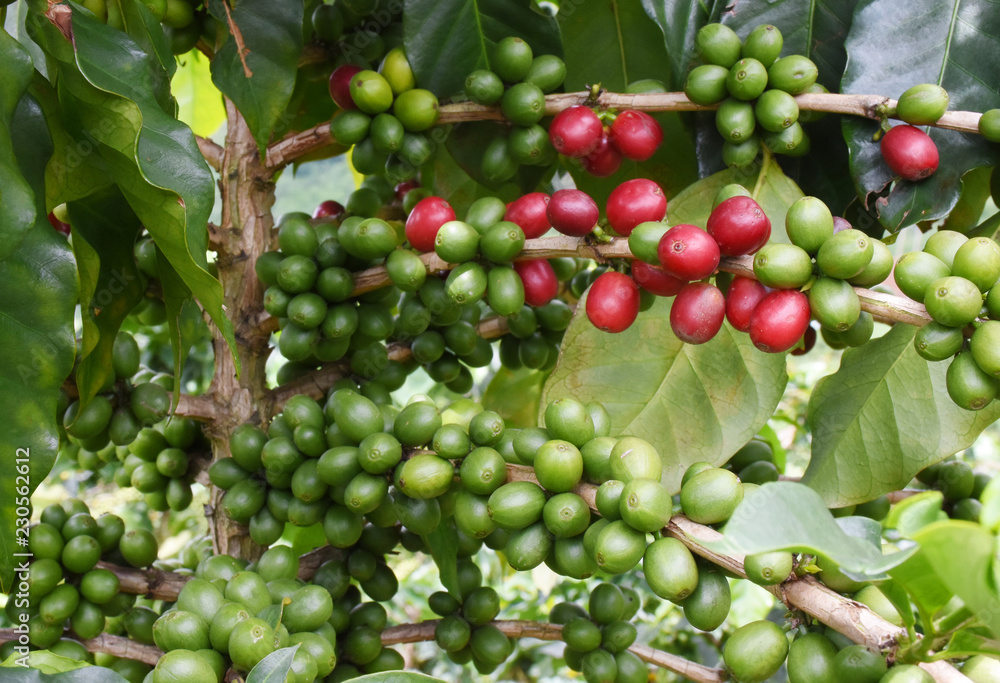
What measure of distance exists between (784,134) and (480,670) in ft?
2.78

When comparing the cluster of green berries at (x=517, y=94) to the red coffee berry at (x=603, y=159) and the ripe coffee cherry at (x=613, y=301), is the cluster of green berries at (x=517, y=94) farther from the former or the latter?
the ripe coffee cherry at (x=613, y=301)

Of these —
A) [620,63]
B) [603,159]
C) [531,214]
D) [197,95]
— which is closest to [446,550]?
[531,214]

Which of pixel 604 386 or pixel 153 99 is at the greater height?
pixel 153 99

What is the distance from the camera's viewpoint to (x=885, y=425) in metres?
0.98

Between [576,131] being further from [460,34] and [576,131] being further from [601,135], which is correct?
[460,34]

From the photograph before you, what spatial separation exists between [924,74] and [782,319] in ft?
1.50

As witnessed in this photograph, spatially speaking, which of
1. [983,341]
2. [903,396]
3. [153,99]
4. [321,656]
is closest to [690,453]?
[903,396]

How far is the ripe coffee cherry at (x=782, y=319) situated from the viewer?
0.77 m

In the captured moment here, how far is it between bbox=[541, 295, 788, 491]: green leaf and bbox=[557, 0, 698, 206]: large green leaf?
0.25 m

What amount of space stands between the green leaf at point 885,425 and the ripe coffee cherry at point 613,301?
32 cm

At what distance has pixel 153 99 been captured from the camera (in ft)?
2.56

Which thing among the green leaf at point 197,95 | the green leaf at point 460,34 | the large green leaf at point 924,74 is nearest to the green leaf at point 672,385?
the large green leaf at point 924,74

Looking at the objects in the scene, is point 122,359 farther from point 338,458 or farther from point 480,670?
point 480,670

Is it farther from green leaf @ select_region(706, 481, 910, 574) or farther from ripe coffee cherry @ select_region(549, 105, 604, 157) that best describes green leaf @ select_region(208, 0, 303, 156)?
green leaf @ select_region(706, 481, 910, 574)
